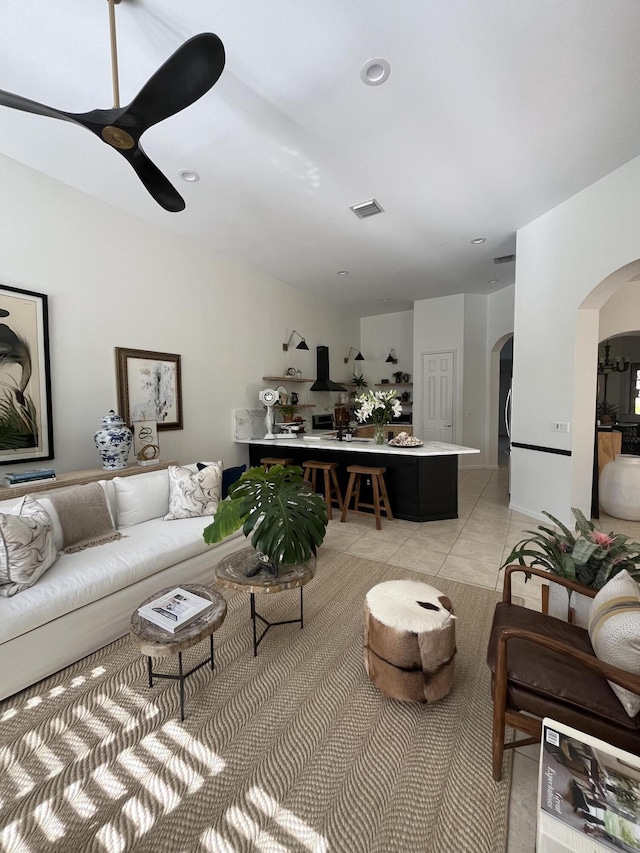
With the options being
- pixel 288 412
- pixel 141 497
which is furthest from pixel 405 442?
pixel 141 497

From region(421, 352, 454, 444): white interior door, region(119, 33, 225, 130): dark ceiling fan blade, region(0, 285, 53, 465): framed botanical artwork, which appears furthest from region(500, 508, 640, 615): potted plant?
region(421, 352, 454, 444): white interior door

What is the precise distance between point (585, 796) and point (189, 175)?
404 cm

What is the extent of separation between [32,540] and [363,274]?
16.4 ft

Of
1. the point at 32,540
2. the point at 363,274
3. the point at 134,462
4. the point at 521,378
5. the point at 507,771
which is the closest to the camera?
the point at 507,771

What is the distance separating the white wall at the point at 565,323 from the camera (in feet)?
10.2

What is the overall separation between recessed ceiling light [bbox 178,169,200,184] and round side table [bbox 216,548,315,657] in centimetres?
301

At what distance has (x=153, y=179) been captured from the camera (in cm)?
192

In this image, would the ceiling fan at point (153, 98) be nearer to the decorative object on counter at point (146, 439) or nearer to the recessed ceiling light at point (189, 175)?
the recessed ceiling light at point (189, 175)

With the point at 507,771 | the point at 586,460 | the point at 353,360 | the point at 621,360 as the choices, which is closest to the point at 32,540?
the point at 507,771

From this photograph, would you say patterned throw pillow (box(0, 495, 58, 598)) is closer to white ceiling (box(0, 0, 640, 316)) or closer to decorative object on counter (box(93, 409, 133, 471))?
decorative object on counter (box(93, 409, 133, 471))

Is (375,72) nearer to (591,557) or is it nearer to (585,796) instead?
(591,557)

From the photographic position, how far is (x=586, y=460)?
144 inches

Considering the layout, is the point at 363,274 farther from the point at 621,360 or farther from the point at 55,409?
the point at 621,360

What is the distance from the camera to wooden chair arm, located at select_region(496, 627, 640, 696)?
3.47ft
